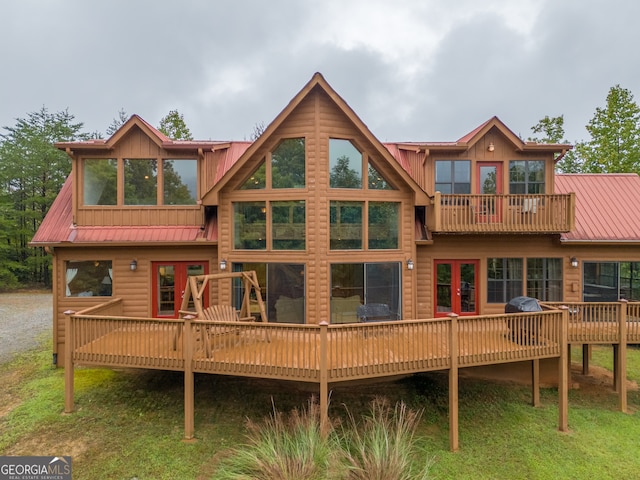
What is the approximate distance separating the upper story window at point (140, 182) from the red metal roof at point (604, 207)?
11.6 metres

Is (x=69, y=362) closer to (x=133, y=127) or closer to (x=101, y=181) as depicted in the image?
(x=101, y=181)

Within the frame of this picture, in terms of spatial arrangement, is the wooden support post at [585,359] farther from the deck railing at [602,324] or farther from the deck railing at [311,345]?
the deck railing at [311,345]

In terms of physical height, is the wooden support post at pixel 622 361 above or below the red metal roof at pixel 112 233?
below

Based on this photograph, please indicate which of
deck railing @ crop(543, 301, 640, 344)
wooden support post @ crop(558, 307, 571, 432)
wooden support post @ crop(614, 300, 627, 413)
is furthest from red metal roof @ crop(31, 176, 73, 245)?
wooden support post @ crop(614, 300, 627, 413)

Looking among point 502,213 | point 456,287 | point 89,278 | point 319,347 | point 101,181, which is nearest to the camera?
point 319,347

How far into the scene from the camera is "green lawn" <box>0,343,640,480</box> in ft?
17.6

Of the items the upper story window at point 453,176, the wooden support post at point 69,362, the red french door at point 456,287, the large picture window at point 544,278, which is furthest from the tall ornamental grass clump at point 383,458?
the upper story window at point 453,176

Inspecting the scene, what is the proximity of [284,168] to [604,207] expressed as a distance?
10.5 meters

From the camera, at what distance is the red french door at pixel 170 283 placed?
30.1ft

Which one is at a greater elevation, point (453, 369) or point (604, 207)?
point (604, 207)

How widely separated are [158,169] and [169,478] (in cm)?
757

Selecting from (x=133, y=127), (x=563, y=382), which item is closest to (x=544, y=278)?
(x=563, y=382)

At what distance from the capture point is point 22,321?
13867 mm

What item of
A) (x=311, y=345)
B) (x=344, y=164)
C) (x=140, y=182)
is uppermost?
(x=344, y=164)
